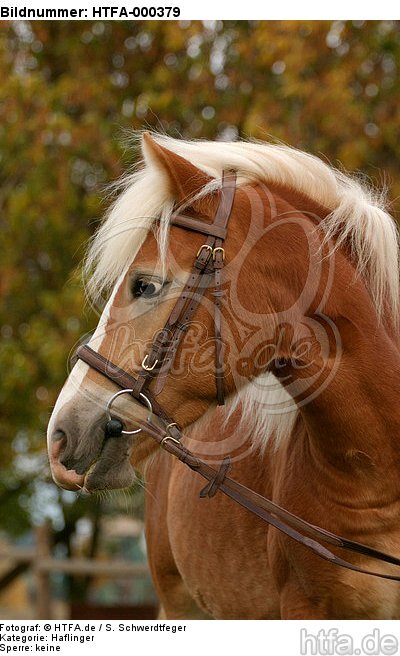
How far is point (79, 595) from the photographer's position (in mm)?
13695

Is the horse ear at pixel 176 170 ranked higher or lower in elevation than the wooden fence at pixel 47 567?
higher

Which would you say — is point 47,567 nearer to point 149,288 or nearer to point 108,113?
point 108,113

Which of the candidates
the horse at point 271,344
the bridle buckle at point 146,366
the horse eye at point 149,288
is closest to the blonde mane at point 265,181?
the horse at point 271,344

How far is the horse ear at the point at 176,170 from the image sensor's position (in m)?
2.96

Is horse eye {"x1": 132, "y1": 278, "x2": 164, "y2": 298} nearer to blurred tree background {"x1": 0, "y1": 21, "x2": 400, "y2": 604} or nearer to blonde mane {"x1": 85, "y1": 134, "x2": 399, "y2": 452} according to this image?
blonde mane {"x1": 85, "y1": 134, "x2": 399, "y2": 452}

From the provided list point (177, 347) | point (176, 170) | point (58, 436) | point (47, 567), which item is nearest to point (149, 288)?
point (177, 347)

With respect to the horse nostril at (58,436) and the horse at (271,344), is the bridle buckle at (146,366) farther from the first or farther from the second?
the horse nostril at (58,436)

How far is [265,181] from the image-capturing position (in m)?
3.27

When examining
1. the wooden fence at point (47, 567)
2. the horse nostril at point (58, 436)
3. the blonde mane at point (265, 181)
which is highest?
the blonde mane at point (265, 181)

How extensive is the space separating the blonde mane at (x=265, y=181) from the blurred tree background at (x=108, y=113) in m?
4.03

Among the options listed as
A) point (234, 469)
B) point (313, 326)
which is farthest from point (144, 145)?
point (234, 469)

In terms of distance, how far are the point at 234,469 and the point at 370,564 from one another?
0.85 metres

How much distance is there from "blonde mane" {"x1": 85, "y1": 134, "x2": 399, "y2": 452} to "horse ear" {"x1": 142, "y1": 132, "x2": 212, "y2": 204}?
0.09ft

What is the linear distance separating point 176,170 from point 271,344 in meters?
0.70
